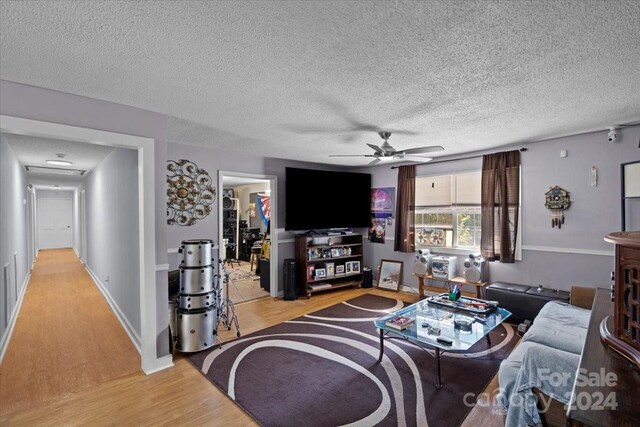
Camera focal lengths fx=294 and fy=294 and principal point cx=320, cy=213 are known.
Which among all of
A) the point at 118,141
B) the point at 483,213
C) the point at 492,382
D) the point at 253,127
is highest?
the point at 253,127

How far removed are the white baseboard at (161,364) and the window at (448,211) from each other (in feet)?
13.8

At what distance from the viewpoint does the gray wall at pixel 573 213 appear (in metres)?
3.46

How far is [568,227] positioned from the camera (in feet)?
12.4

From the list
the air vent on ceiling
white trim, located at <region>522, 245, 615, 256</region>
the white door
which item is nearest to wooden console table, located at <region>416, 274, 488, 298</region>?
white trim, located at <region>522, 245, 615, 256</region>

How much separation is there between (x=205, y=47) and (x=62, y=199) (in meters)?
12.9

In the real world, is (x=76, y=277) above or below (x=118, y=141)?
below

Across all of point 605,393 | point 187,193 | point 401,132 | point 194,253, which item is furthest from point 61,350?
point 401,132

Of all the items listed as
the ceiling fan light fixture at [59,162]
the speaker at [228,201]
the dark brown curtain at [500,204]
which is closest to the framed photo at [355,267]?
the dark brown curtain at [500,204]

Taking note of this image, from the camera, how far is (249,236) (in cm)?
844

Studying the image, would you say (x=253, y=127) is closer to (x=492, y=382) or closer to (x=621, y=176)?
(x=492, y=382)

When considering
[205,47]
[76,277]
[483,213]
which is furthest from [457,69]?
[76,277]

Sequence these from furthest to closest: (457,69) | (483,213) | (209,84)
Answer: (483,213), (209,84), (457,69)

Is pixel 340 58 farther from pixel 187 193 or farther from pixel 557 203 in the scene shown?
pixel 557 203

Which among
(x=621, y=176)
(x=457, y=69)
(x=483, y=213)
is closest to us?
(x=457, y=69)
